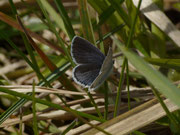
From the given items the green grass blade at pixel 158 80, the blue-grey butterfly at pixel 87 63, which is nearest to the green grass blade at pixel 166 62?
the blue-grey butterfly at pixel 87 63

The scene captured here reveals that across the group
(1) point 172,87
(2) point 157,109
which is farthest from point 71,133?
(1) point 172,87

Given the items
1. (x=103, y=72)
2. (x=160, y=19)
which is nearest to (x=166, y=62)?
(x=103, y=72)

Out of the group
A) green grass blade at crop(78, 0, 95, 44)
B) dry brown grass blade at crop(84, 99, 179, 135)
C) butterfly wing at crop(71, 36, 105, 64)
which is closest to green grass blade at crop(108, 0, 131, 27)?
green grass blade at crop(78, 0, 95, 44)

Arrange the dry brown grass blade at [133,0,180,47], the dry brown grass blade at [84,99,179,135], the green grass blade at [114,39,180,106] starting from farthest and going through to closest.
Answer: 1. the dry brown grass blade at [133,0,180,47]
2. the dry brown grass blade at [84,99,179,135]
3. the green grass blade at [114,39,180,106]

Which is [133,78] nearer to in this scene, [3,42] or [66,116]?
[66,116]

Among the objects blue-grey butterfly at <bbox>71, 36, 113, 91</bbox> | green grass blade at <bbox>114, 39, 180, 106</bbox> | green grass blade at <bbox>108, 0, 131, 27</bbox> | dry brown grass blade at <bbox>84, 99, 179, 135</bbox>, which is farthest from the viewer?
green grass blade at <bbox>108, 0, 131, 27</bbox>

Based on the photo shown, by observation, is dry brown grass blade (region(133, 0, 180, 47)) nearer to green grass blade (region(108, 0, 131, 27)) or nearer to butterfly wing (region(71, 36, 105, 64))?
green grass blade (region(108, 0, 131, 27))

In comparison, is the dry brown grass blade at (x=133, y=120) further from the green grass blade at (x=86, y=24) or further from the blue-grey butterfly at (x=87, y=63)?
the green grass blade at (x=86, y=24)
